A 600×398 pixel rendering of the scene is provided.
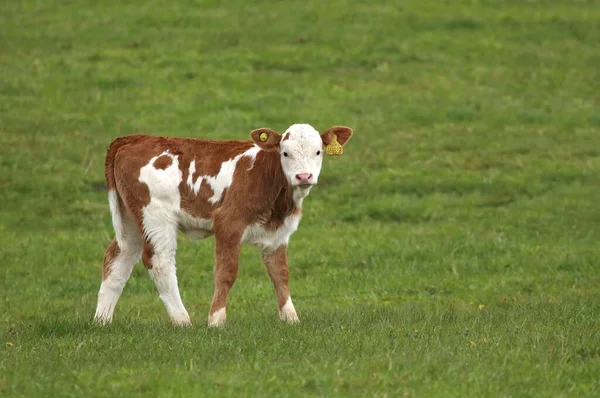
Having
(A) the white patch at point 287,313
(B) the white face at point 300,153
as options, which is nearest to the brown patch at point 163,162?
(B) the white face at point 300,153

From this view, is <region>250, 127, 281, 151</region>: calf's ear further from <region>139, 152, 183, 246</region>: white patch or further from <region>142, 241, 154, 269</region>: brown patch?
<region>142, 241, 154, 269</region>: brown patch

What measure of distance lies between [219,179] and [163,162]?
24.3 inches

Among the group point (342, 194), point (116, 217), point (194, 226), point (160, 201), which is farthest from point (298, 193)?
point (342, 194)

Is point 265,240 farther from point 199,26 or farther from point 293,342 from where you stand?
point 199,26

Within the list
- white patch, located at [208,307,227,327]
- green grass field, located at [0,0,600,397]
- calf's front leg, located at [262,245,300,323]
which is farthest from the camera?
calf's front leg, located at [262,245,300,323]

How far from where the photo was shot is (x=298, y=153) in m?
11.0

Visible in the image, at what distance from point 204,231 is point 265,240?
67cm

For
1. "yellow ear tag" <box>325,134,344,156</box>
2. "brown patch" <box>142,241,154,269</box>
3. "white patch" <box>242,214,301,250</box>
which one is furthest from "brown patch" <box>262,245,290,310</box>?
"brown patch" <box>142,241,154,269</box>

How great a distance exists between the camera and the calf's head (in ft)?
35.6

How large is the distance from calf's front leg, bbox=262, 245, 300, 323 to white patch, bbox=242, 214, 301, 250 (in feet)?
0.37

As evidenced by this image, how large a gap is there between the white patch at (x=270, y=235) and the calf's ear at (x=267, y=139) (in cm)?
71

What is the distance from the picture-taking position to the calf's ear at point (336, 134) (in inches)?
452

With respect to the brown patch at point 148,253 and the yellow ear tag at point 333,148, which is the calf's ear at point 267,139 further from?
the brown patch at point 148,253

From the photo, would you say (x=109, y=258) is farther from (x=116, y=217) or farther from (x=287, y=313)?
(x=287, y=313)
